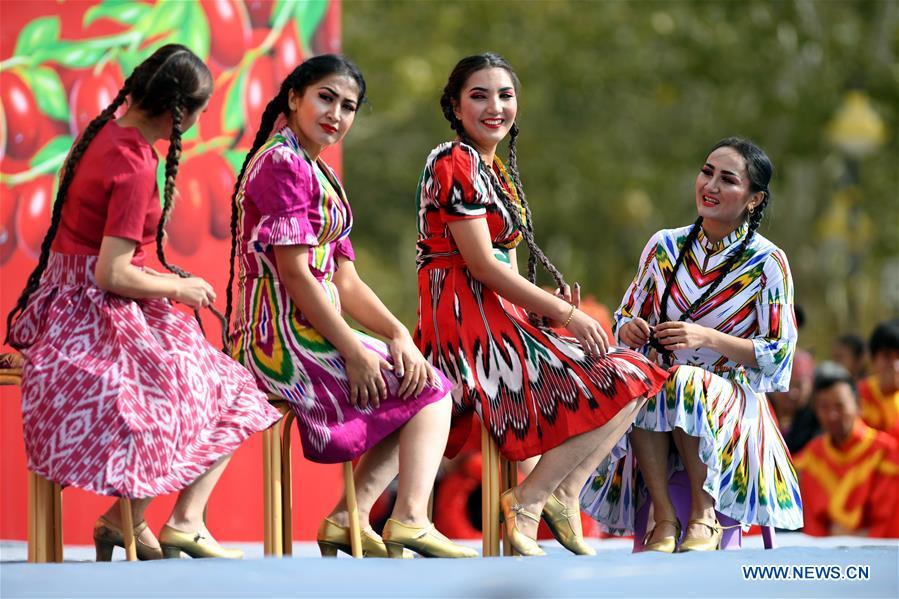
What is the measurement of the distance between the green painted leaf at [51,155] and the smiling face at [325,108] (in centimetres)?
214

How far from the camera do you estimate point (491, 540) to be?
4137 mm

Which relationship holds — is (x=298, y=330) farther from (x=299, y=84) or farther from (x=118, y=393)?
(x=299, y=84)

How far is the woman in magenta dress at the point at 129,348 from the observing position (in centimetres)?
358

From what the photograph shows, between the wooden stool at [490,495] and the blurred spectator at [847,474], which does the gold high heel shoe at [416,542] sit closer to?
the wooden stool at [490,495]

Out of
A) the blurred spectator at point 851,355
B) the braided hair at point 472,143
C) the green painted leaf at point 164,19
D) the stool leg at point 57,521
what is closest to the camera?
the stool leg at point 57,521

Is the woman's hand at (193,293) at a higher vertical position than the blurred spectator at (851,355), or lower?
higher

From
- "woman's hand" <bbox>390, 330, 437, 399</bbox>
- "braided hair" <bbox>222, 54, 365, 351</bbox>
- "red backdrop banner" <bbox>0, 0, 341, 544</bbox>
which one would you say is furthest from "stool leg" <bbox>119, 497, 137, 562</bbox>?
"red backdrop banner" <bbox>0, 0, 341, 544</bbox>

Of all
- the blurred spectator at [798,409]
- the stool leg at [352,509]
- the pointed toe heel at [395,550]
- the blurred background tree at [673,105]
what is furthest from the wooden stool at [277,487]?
the blurred background tree at [673,105]

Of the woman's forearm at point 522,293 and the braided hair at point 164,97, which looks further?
A: the woman's forearm at point 522,293

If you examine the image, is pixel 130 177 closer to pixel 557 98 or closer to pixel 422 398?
pixel 422 398

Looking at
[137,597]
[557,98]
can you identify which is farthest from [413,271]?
[137,597]

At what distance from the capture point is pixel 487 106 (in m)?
4.26

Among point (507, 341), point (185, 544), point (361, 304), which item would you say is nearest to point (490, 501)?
point (507, 341)
